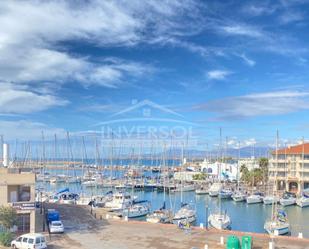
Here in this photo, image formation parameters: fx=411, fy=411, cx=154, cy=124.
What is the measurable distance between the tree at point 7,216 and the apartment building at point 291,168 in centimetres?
5403

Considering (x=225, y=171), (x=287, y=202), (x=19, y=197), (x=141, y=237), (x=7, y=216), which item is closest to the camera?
(x=7, y=216)

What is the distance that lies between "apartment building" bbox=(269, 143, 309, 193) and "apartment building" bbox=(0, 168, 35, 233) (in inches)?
2054

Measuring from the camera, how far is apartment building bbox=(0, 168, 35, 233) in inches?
1184

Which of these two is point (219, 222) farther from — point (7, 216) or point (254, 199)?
point (254, 199)

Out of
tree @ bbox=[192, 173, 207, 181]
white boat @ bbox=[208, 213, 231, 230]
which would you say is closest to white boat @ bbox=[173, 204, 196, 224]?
white boat @ bbox=[208, 213, 231, 230]

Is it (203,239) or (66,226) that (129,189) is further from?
(203,239)

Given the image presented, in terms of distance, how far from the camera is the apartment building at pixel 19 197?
3006cm

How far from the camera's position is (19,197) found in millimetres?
31766

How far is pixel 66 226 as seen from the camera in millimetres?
34625

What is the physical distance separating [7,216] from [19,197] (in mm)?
3297

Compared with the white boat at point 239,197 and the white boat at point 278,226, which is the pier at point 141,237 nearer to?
the white boat at point 278,226

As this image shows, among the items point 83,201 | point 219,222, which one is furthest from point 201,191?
point 219,222

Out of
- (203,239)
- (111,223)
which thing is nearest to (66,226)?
(111,223)

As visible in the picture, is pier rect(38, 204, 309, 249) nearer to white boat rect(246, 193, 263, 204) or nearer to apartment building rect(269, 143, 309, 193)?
white boat rect(246, 193, 263, 204)
